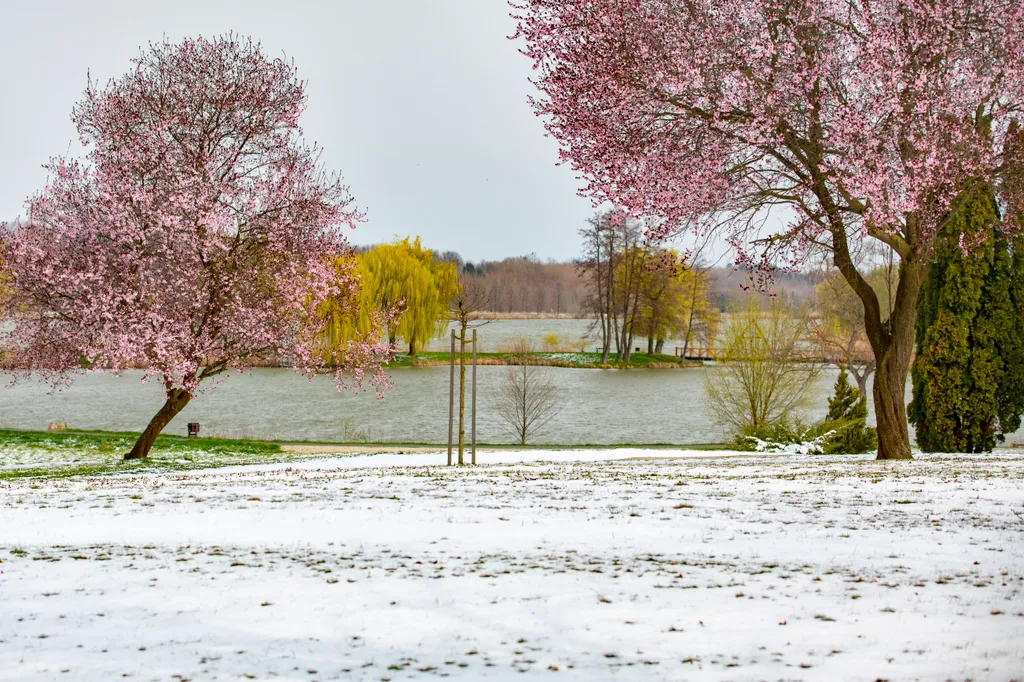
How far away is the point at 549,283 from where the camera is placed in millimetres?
102500

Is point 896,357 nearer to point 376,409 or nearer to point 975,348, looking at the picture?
point 975,348

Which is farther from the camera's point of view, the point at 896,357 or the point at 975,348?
the point at 975,348

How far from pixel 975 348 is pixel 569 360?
120 feet

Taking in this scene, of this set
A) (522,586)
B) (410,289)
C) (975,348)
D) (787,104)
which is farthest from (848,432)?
(410,289)

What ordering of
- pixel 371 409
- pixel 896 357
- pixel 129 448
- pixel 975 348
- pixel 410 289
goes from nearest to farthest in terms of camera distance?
pixel 896 357 → pixel 975 348 → pixel 129 448 → pixel 371 409 → pixel 410 289

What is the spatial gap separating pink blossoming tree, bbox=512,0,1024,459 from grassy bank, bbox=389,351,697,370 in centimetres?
3700

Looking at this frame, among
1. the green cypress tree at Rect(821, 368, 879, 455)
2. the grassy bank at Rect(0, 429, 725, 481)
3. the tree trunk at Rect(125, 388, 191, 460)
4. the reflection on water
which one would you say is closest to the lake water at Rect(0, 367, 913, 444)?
the reflection on water

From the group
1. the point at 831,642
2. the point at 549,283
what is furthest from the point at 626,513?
the point at 549,283

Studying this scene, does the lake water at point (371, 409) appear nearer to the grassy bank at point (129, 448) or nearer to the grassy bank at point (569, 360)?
the grassy bank at point (569, 360)

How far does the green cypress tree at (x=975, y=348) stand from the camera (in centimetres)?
2119

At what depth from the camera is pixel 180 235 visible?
57.2 ft

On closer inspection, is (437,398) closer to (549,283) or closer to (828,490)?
(828,490)

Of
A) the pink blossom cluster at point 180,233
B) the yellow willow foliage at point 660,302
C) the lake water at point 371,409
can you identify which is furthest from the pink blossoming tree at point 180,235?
the yellow willow foliage at point 660,302

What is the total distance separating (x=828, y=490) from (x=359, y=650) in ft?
22.4
